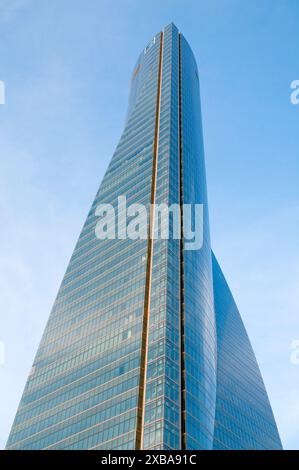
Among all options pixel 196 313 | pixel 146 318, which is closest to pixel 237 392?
pixel 196 313

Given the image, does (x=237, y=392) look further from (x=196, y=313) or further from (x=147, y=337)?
(x=147, y=337)

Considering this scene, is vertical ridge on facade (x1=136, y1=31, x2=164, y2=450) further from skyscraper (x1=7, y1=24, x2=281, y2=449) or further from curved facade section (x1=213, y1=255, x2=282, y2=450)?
curved facade section (x1=213, y1=255, x2=282, y2=450)

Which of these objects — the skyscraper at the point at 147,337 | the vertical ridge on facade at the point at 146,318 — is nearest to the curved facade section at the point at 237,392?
the skyscraper at the point at 147,337

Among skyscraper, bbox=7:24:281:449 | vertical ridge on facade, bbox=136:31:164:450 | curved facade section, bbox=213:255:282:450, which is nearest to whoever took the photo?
vertical ridge on facade, bbox=136:31:164:450

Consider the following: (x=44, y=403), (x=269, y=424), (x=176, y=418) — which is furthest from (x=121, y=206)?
(x=269, y=424)

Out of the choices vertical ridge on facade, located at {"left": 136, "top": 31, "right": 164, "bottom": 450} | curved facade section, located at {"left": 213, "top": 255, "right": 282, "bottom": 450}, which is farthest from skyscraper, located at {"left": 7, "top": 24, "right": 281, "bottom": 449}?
curved facade section, located at {"left": 213, "top": 255, "right": 282, "bottom": 450}

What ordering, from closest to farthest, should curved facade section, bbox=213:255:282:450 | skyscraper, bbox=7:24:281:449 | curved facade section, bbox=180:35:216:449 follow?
skyscraper, bbox=7:24:281:449 → curved facade section, bbox=180:35:216:449 → curved facade section, bbox=213:255:282:450

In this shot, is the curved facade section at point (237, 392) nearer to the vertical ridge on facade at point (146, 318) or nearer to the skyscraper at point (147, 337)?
the skyscraper at point (147, 337)

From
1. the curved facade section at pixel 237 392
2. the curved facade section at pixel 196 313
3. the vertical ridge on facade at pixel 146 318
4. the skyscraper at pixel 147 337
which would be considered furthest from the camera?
the curved facade section at pixel 237 392

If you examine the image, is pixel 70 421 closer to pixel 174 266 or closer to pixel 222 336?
pixel 174 266
